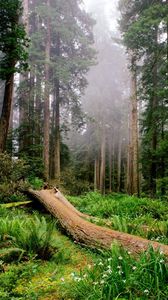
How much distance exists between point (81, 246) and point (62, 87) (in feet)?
58.5

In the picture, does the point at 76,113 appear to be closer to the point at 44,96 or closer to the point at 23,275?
the point at 44,96

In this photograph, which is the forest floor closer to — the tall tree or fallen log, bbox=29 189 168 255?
fallen log, bbox=29 189 168 255

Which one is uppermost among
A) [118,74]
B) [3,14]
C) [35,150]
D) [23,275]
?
[118,74]

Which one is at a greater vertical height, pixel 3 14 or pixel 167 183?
pixel 3 14

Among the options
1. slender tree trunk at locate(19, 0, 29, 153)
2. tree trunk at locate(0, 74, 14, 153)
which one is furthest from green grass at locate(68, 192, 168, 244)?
slender tree trunk at locate(19, 0, 29, 153)

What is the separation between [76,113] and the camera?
74.7ft

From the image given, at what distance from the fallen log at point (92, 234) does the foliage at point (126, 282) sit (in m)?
0.42

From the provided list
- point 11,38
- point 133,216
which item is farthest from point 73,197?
point 11,38

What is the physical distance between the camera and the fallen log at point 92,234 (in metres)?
5.02

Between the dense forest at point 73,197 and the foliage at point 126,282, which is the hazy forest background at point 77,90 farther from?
the foliage at point 126,282

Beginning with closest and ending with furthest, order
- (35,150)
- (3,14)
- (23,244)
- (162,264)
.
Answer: (162,264) < (23,244) < (3,14) < (35,150)

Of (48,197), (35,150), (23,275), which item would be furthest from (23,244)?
(35,150)

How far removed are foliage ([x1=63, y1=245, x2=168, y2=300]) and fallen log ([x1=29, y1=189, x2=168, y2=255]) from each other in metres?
0.42

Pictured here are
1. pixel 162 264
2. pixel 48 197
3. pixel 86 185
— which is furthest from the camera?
pixel 86 185
